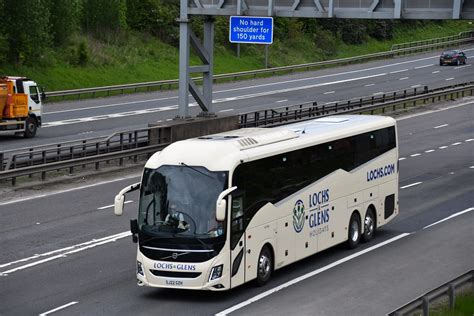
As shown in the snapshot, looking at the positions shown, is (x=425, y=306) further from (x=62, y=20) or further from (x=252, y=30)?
(x=62, y=20)

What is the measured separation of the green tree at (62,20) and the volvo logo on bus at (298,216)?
4703 cm

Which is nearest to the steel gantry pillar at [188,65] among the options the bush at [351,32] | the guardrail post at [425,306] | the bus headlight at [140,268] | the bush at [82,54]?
the bus headlight at [140,268]

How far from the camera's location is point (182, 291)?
63.1 feet

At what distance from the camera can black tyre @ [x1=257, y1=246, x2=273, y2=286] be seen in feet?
63.8

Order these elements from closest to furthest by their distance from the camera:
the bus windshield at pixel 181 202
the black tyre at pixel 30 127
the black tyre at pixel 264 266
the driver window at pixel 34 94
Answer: the bus windshield at pixel 181 202 < the black tyre at pixel 264 266 < the black tyre at pixel 30 127 < the driver window at pixel 34 94

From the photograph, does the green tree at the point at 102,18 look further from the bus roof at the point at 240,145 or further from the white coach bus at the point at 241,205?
the white coach bus at the point at 241,205

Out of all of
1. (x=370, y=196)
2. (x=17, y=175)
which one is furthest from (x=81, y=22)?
(x=370, y=196)

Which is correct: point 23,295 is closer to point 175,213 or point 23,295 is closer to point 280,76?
point 175,213

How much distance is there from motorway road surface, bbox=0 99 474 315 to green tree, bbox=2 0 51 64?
29435 millimetres

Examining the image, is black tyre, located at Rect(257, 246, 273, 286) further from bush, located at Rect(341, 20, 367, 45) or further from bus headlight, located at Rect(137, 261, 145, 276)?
bush, located at Rect(341, 20, 367, 45)

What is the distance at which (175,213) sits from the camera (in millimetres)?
18359

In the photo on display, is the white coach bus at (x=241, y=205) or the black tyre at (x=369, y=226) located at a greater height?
the white coach bus at (x=241, y=205)

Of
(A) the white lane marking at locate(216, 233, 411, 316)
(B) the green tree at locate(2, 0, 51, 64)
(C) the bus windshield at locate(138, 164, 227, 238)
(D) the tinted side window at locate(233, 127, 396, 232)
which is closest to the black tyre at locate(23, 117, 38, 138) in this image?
(B) the green tree at locate(2, 0, 51, 64)

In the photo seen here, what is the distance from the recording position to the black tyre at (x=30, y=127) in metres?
43.2
